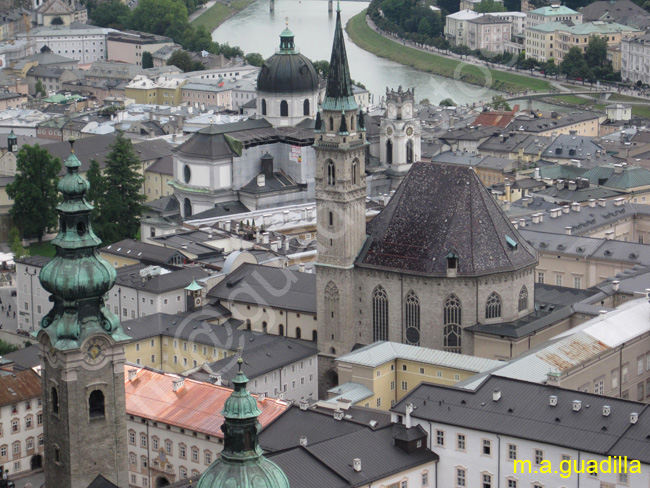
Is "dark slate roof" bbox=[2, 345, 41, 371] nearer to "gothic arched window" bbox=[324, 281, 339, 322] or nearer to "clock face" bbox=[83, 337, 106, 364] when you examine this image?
"gothic arched window" bbox=[324, 281, 339, 322]

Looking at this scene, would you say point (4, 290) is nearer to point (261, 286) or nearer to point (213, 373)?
point (261, 286)

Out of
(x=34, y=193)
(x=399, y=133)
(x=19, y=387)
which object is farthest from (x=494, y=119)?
(x=19, y=387)

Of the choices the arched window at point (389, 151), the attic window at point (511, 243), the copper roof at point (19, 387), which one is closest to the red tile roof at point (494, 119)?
the arched window at point (389, 151)

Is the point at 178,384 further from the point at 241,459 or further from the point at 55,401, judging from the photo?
the point at 241,459

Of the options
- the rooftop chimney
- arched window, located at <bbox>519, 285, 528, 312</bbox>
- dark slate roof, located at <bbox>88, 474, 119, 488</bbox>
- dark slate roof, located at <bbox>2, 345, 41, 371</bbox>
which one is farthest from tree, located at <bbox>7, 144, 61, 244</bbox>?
dark slate roof, located at <bbox>88, 474, 119, 488</bbox>

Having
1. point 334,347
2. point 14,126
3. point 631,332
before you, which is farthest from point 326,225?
point 14,126
